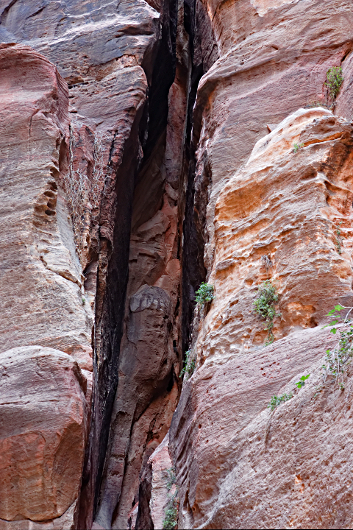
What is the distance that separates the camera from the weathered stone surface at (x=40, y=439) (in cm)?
775

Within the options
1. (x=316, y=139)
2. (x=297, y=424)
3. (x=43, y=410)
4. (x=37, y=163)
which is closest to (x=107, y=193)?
(x=37, y=163)

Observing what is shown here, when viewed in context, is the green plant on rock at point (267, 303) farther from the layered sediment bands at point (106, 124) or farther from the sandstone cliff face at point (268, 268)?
the layered sediment bands at point (106, 124)

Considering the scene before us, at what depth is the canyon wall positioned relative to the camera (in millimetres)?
7059

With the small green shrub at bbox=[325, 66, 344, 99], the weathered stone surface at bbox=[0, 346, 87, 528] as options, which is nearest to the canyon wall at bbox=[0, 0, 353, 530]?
the weathered stone surface at bbox=[0, 346, 87, 528]

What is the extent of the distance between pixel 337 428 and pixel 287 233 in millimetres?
3475

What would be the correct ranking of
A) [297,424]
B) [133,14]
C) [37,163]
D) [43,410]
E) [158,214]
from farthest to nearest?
[158,214] < [133,14] < [37,163] < [43,410] < [297,424]

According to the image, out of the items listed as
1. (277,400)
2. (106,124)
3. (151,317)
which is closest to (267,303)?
(277,400)

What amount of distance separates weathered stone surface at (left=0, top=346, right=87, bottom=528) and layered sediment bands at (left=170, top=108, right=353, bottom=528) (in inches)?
57.0

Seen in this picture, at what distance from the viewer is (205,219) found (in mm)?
11305

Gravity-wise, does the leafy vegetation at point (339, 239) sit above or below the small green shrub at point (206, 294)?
above

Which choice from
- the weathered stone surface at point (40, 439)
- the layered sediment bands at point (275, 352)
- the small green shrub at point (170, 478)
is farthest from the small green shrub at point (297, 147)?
the small green shrub at point (170, 478)

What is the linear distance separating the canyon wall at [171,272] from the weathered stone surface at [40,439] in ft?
0.08

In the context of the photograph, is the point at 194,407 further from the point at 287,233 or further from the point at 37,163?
the point at 37,163

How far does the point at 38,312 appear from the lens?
9.34 m
